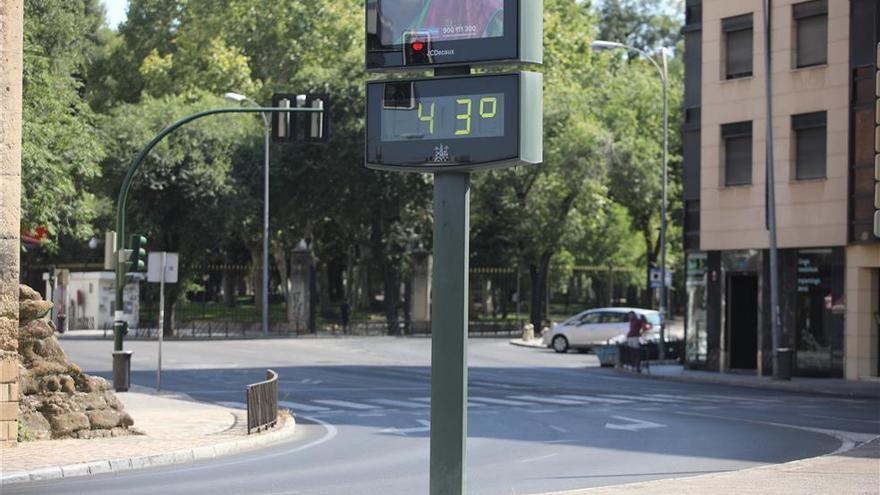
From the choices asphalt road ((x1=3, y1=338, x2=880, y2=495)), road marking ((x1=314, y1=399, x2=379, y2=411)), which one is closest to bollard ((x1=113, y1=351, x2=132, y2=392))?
→ asphalt road ((x1=3, y1=338, x2=880, y2=495))

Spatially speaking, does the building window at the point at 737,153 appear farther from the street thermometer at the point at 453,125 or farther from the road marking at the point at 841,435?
the street thermometer at the point at 453,125

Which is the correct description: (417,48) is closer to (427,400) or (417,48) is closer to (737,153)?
(427,400)

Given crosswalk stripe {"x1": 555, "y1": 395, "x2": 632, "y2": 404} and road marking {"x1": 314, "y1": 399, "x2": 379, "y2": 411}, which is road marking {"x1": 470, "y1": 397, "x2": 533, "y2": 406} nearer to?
crosswalk stripe {"x1": 555, "y1": 395, "x2": 632, "y2": 404}

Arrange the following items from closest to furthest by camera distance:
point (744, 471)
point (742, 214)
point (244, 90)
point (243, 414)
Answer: point (744, 471), point (243, 414), point (742, 214), point (244, 90)

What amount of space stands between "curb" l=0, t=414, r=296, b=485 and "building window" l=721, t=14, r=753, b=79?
22.1 meters

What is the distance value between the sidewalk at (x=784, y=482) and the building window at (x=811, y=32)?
2232 centimetres

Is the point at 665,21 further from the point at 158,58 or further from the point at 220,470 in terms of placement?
the point at 220,470

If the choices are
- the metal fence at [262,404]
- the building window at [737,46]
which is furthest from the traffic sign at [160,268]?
the building window at [737,46]

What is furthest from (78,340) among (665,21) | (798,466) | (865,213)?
(665,21)

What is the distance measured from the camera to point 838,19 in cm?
3581

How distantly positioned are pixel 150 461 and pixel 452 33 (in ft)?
29.5

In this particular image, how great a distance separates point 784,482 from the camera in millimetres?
13734

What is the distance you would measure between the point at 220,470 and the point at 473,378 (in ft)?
60.0

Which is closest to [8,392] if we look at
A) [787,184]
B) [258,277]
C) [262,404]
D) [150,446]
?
[150,446]
